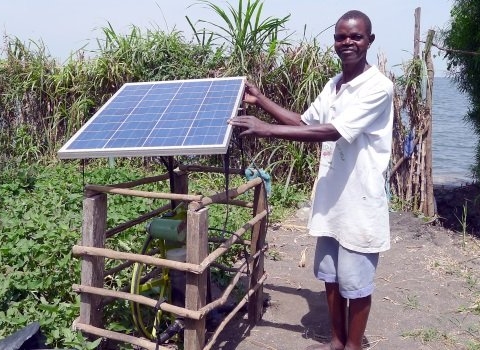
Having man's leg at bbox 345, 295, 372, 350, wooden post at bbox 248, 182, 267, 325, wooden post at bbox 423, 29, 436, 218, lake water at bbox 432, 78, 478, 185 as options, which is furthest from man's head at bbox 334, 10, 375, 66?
lake water at bbox 432, 78, 478, 185

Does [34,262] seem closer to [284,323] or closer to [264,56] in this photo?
[284,323]

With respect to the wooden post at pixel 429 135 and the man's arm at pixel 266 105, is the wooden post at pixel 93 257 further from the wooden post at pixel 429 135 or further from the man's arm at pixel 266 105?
the wooden post at pixel 429 135

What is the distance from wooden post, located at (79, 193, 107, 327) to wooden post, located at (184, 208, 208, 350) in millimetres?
562

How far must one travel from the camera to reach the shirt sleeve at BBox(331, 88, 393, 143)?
2.89 metres

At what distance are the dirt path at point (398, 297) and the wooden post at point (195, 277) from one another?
71 centimetres

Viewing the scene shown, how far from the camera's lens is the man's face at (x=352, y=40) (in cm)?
295

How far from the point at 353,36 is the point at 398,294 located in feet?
7.79

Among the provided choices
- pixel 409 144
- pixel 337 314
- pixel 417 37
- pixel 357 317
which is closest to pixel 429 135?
pixel 409 144

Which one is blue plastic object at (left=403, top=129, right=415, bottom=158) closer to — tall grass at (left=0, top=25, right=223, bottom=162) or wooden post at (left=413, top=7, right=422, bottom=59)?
wooden post at (left=413, top=7, right=422, bottom=59)

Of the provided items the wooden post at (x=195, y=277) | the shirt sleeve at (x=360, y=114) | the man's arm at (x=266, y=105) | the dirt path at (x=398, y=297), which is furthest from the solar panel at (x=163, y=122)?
the dirt path at (x=398, y=297)

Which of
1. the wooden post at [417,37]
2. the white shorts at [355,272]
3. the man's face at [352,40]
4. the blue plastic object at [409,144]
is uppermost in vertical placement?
the wooden post at [417,37]

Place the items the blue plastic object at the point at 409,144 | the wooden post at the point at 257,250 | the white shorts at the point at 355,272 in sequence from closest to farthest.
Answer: the white shorts at the point at 355,272
the wooden post at the point at 257,250
the blue plastic object at the point at 409,144

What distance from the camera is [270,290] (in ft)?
14.8

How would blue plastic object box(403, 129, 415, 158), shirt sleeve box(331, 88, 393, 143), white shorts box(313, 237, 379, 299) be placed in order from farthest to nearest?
blue plastic object box(403, 129, 415, 158) < white shorts box(313, 237, 379, 299) < shirt sleeve box(331, 88, 393, 143)
